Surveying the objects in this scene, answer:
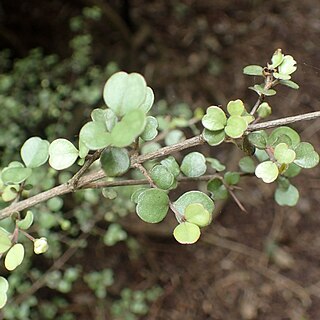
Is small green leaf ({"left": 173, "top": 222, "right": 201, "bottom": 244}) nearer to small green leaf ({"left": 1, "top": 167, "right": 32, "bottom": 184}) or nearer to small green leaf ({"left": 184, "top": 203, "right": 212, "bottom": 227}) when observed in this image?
small green leaf ({"left": 184, "top": 203, "right": 212, "bottom": 227})

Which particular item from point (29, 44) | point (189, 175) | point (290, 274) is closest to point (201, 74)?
point (29, 44)

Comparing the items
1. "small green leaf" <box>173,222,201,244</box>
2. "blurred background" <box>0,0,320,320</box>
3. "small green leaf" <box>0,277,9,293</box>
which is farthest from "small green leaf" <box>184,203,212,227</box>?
"blurred background" <box>0,0,320,320</box>

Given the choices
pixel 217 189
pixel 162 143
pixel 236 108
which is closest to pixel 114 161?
pixel 236 108

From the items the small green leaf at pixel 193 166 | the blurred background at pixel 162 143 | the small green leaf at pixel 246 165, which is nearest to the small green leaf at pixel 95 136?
the small green leaf at pixel 193 166

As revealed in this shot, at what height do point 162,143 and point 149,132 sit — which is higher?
point 149,132

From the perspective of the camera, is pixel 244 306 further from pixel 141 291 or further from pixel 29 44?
pixel 29 44

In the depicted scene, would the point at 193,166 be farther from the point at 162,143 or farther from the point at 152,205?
the point at 162,143
